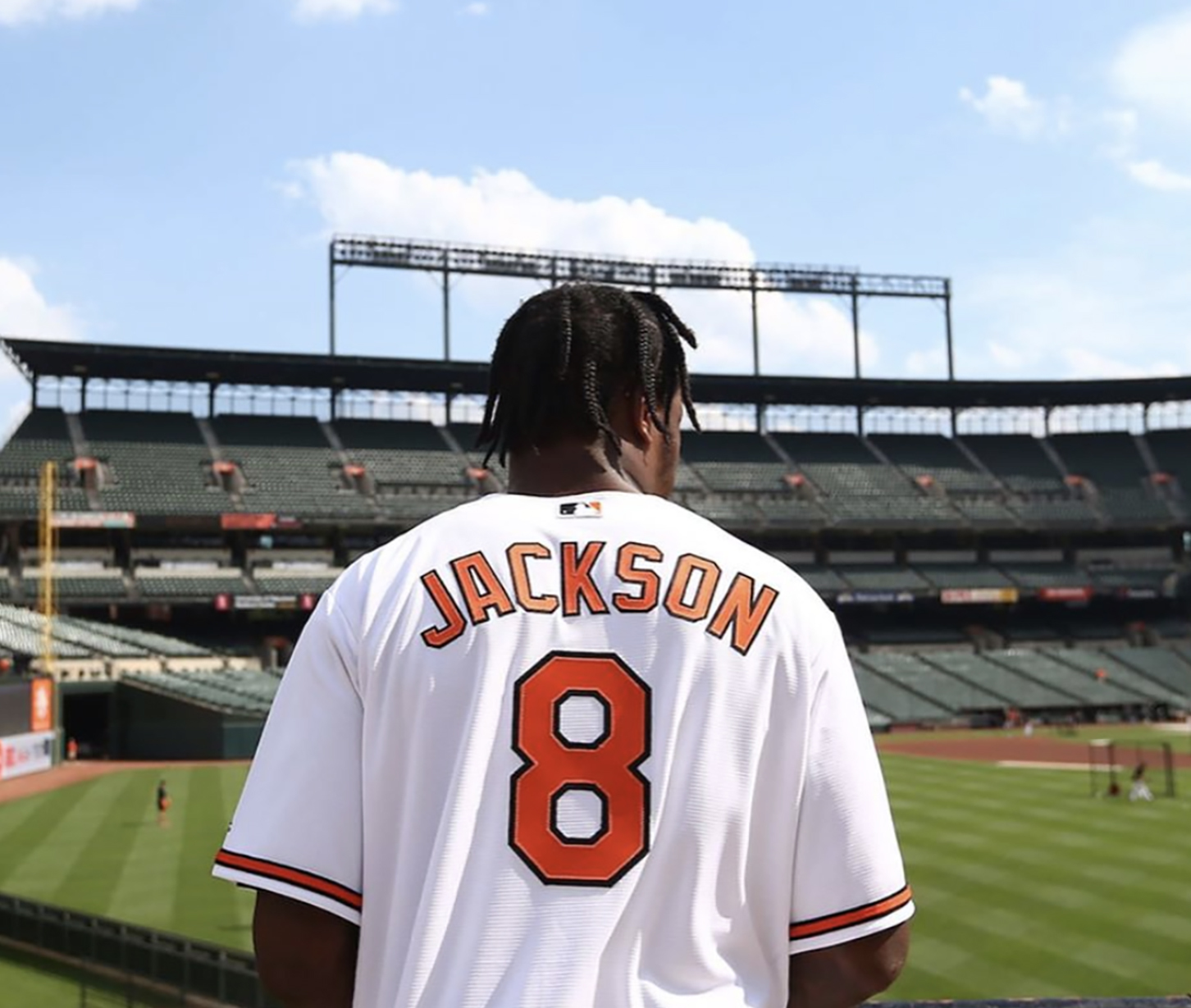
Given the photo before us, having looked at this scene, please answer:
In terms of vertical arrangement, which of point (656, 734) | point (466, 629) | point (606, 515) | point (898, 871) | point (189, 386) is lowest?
point (898, 871)

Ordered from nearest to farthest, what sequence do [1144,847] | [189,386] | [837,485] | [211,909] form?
[211,909] < [1144,847] < [189,386] < [837,485]

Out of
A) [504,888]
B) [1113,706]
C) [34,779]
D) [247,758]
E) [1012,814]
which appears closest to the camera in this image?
[504,888]

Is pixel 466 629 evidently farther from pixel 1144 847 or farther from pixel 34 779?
pixel 34 779

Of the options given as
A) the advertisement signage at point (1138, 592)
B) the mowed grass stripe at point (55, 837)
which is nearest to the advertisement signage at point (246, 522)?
the mowed grass stripe at point (55, 837)

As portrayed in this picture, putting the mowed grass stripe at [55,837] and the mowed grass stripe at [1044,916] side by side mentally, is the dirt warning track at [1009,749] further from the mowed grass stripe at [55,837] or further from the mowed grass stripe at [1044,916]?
the mowed grass stripe at [55,837]

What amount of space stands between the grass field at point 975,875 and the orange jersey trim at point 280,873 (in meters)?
11.9

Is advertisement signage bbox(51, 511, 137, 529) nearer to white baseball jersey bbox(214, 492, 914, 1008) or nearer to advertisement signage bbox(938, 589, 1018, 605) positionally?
advertisement signage bbox(938, 589, 1018, 605)

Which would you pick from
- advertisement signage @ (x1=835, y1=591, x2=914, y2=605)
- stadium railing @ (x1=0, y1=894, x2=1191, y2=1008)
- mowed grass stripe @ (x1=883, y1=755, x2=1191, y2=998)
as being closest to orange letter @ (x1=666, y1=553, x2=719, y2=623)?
stadium railing @ (x1=0, y1=894, x2=1191, y2=1008)

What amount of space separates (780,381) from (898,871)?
64268 mm

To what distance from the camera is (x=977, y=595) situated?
60.5m

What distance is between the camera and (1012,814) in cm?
2548

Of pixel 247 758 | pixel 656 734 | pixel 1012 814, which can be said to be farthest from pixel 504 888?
pixel 247 758

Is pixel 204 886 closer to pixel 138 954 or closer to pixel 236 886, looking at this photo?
pixel 138 954

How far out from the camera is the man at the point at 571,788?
172 centimetres
